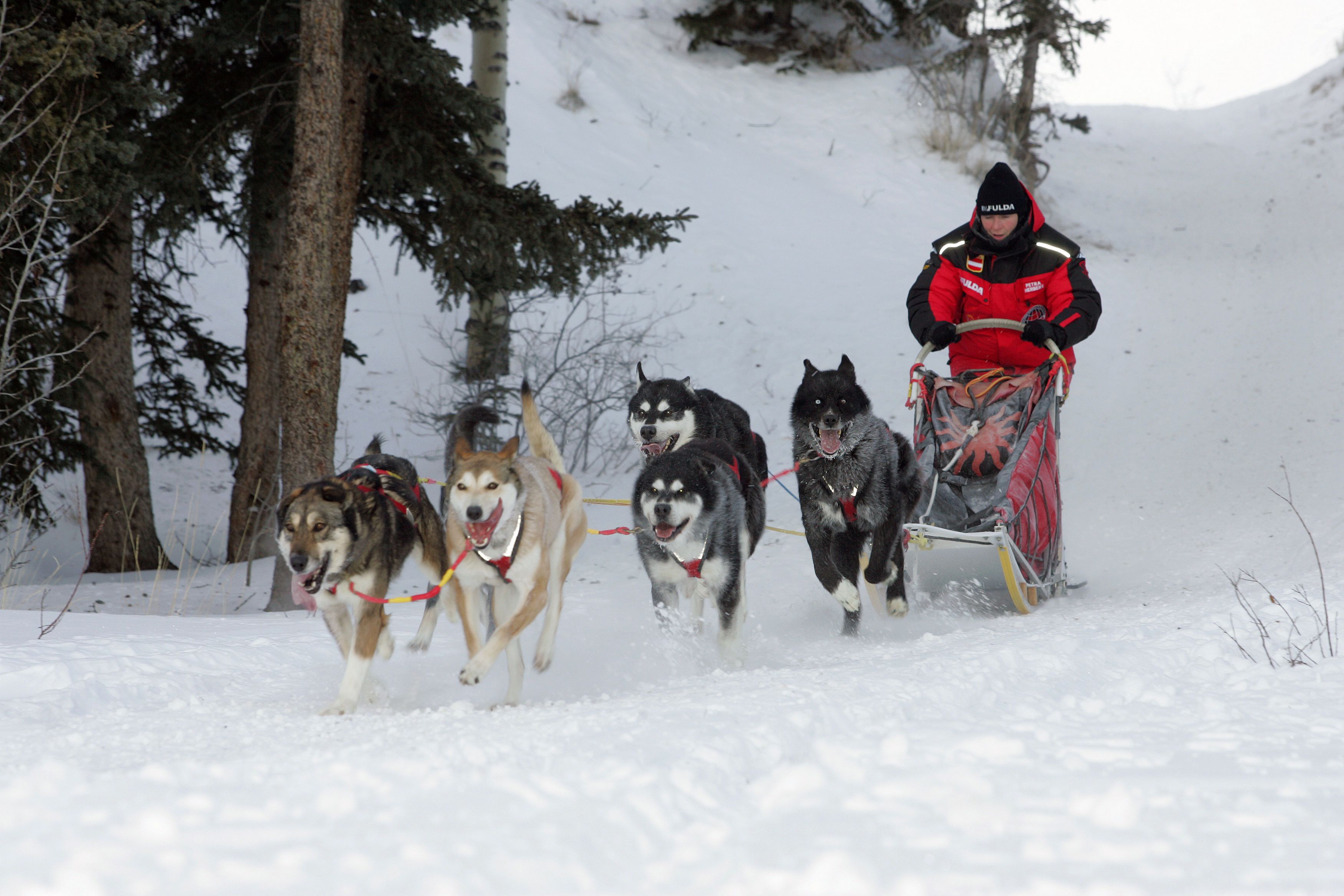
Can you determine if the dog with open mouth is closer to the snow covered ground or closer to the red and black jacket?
the snow covered ground

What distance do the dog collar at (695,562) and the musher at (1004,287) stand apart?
1605 millimetres

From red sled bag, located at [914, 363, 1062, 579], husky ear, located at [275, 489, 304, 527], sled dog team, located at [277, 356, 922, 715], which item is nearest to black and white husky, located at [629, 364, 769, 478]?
sled dog team, located at [277, 356, 922, 715]

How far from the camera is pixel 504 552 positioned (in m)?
3.46

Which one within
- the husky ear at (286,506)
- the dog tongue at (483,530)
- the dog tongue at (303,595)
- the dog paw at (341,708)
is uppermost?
the husky ear at (286,506)

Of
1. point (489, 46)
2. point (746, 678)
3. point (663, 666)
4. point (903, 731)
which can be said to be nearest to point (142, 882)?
point (903, 731)

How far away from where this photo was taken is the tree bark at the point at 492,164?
306 inches

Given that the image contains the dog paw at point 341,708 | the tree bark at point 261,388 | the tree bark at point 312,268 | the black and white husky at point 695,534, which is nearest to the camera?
the dog paw at point 341,708

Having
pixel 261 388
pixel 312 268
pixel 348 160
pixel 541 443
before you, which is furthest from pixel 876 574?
pixel 261 388

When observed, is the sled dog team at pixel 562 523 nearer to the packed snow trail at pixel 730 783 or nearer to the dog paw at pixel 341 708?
the dog paw at pixel 341 708

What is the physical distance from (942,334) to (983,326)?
0.24 metres

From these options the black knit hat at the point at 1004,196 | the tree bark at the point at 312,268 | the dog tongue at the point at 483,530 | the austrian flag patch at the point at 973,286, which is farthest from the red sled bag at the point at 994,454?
the tree bark at the point at 312,268

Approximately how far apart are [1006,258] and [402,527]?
3.19 metres

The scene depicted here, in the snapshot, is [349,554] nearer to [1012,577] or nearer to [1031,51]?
[1012,577]

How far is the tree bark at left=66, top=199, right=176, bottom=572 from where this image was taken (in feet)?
20.9
